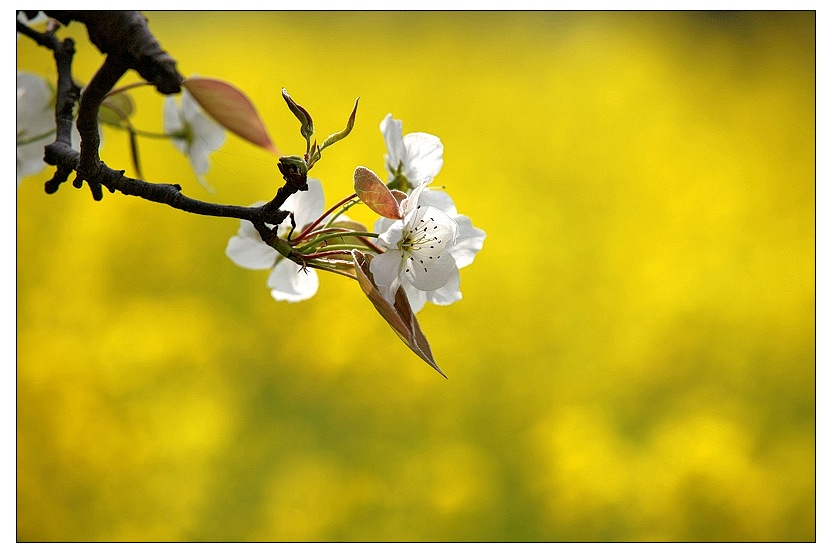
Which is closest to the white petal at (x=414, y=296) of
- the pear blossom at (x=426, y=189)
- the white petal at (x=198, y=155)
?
the pear blossom at (x=426, y=189)

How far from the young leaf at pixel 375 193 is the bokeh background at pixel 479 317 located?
0.87 metres

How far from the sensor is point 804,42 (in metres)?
1.36

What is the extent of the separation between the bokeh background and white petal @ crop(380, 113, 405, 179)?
796 millimetres

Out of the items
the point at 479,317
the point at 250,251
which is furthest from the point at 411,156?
the point at 479,317

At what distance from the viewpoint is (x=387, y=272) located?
28 centimetres

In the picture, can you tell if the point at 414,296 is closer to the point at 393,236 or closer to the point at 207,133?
the point at 393,236

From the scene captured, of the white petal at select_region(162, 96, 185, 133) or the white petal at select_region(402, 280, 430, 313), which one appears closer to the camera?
the white petal at select_region(402, 280, 430, 313)

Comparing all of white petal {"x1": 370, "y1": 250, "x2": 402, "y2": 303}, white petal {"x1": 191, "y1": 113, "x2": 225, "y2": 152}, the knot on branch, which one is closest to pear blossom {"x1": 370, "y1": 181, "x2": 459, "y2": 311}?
white petal {"x1": 370, "y1": 250, "x2": 402, "y2": 303}

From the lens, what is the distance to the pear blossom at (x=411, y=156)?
1.11ft

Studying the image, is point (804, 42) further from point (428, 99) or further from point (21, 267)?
point (21, 267)

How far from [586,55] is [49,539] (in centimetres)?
123

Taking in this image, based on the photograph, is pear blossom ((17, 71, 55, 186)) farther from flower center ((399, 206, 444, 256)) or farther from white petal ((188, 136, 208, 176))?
flower center ((399, 206, 444, 256))

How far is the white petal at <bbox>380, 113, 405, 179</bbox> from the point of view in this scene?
1.10 feet

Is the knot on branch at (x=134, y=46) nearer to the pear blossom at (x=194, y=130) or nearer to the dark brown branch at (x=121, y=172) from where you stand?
the dark brown branch at (x=121, y=172)
